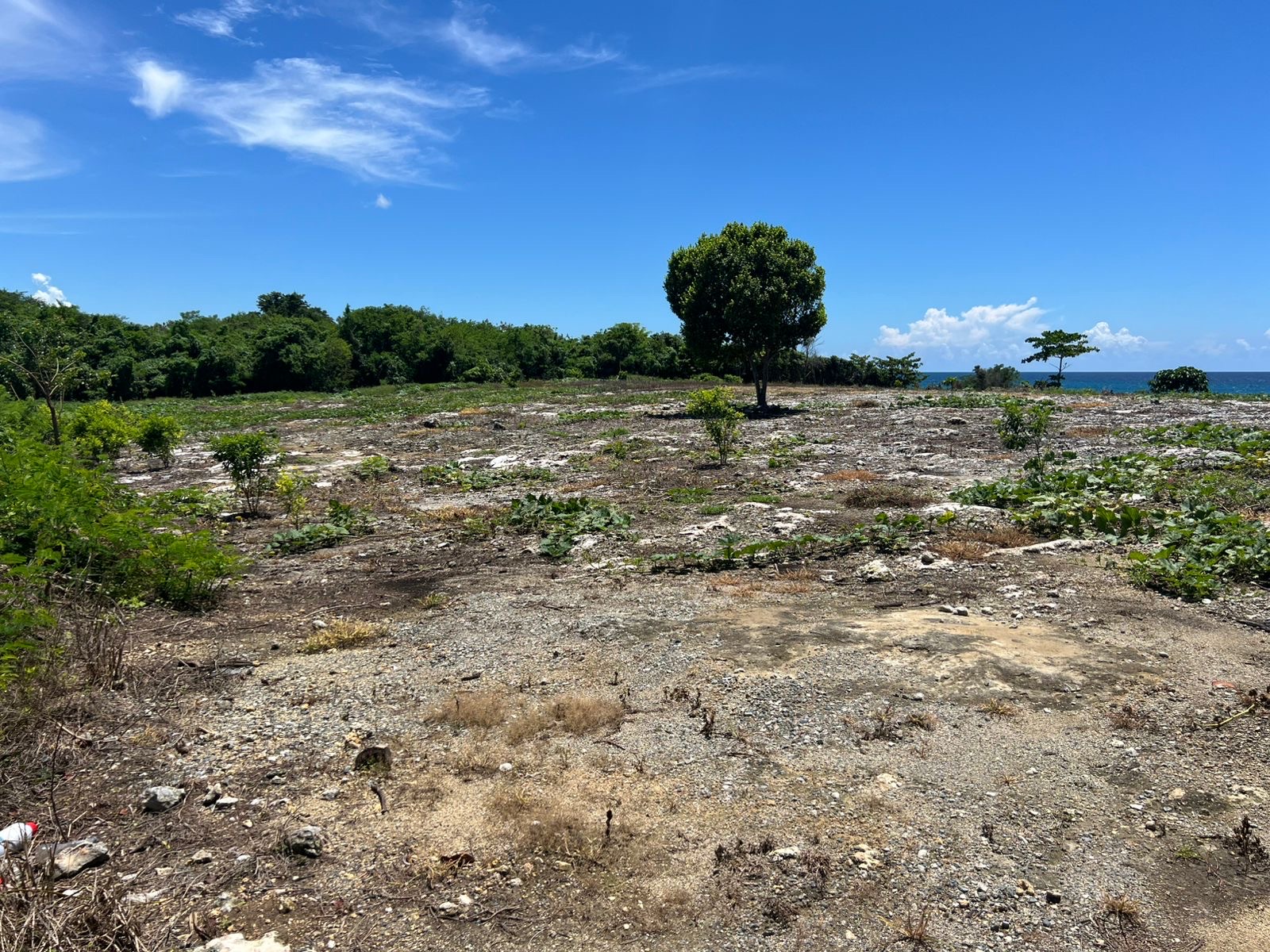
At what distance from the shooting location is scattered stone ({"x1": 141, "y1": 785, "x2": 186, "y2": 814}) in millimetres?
4094

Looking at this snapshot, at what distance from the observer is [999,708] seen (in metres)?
4.95

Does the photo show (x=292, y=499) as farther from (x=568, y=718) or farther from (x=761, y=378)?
(x=761, y=378)

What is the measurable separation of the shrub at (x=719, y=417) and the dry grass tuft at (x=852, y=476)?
271 centimetres

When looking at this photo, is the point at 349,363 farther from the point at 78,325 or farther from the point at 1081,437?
the point at 1081,437

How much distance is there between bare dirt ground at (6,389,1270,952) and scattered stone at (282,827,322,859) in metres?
0.04

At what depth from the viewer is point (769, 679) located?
556cm

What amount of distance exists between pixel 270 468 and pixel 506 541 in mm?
6954

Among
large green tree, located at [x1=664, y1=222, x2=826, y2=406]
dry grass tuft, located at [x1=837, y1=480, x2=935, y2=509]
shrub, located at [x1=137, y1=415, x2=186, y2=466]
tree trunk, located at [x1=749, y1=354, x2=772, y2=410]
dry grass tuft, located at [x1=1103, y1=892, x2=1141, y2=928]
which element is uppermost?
large green tree, located at [x1=664, y1=222, x2=826, y2=406]

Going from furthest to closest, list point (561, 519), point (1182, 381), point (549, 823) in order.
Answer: point (1182, 381) < point (561, 519) < point (549, 823)

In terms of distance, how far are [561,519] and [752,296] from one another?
17.8 m

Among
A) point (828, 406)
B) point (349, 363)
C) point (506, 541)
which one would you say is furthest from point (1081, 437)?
point (349, 363)

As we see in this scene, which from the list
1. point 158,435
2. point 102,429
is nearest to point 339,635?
point 158,435

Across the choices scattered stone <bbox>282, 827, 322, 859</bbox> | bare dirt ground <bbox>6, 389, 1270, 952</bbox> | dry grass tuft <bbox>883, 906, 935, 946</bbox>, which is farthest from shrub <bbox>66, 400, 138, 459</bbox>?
Answer: dry grass tuft <bbox>883, 906, 935, 946</bbox>

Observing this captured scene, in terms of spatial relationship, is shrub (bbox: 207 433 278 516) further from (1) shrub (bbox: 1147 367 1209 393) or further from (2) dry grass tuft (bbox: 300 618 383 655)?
(1) shrub (bbox: 1147 367 1209 393)
